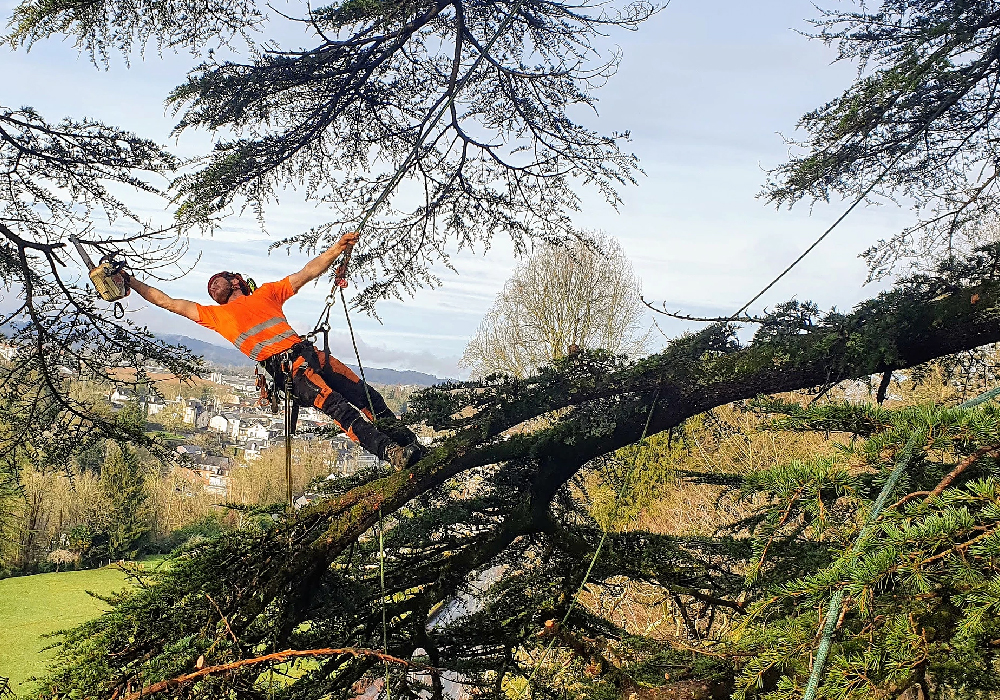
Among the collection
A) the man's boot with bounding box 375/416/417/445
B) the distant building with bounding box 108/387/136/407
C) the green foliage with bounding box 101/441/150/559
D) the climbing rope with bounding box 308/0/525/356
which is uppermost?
the climbing rope with bounding box 308/0/525/356

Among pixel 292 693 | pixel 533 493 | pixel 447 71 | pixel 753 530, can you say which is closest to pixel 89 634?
pixel 292 693

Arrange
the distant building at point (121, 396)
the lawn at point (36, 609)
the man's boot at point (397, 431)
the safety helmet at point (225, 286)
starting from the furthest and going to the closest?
the lawn at point (36, 609)
the distant building at point (121, 396)
the safety helmet at point (225, 286)
the man's boot at point (397, 431)

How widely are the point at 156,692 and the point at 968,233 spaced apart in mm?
3802

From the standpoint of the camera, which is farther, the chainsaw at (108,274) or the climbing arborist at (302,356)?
the chainsaw at (108,274)

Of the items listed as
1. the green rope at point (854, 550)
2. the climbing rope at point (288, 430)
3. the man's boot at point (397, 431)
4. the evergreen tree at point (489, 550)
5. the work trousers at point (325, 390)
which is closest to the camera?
the green rope at point (854, 550)

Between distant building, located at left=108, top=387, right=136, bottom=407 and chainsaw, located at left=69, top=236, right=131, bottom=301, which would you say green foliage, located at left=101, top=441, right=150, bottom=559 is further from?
chainsaw, located at left=69, top=236, right=131, bottom=301

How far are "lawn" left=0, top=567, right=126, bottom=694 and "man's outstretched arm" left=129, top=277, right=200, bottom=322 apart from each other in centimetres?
1180

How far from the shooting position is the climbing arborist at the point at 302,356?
2.21 meters

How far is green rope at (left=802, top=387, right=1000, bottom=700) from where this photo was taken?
752mm

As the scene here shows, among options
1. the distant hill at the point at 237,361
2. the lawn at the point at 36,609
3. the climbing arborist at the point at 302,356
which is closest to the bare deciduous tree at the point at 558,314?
the distant hill at the point at 237,361

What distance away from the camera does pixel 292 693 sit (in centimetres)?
175

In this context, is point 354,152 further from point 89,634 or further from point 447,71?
point 89,634

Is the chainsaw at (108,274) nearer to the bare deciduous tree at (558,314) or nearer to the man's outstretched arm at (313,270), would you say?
the man's outstretched arm at (313,270)

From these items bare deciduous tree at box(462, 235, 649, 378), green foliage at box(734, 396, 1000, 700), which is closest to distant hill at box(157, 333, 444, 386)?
green foliage at box(734, 396, 1000, 700)
